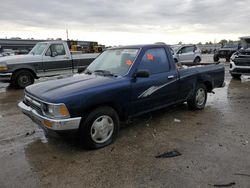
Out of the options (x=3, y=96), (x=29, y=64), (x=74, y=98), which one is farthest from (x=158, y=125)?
(x=29, y=64)

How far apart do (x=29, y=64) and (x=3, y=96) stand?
6.69 feet

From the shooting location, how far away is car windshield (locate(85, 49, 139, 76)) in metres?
4.66

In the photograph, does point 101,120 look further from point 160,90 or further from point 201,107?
point 201,107

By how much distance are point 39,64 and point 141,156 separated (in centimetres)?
819

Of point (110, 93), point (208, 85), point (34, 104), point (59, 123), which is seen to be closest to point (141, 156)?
point (110, 93)

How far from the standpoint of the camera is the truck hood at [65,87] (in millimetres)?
3713

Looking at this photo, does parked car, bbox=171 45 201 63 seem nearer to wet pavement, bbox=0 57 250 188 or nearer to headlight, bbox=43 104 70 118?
wet pavement, bbox=0 57 250 188

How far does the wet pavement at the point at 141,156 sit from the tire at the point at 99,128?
0.47ft

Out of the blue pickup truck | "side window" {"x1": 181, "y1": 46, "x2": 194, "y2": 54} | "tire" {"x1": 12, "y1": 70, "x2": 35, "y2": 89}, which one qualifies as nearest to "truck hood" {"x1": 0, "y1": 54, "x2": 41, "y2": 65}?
"tire" {"x1": 12, "y1": 70, "x2": 35, "y2": 89}

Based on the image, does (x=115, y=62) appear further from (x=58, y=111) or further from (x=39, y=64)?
(x=39, y=64)

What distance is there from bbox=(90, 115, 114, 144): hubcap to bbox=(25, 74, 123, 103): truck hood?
0.57 metres

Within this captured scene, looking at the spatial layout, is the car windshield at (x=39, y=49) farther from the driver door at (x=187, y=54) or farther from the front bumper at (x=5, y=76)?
the driver door at (x=187, y=54)

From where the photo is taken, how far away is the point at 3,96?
8.91 m

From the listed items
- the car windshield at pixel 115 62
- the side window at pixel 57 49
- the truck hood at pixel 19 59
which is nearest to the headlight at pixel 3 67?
the truck hood at pixel 19 59
